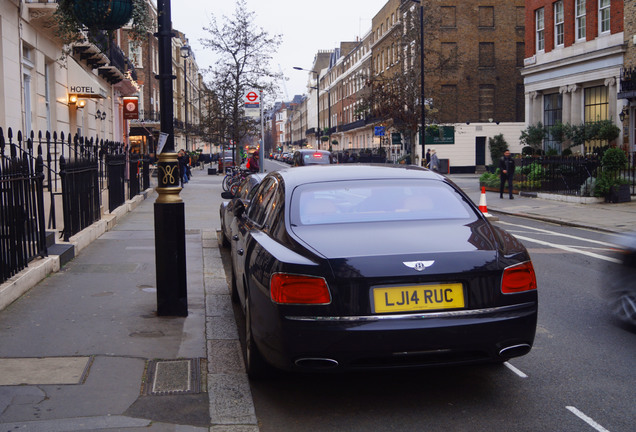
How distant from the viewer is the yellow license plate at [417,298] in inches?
161

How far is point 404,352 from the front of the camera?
13.3 feet

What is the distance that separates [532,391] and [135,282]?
5.03 meters

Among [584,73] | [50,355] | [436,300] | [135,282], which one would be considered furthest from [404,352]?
[584,73]

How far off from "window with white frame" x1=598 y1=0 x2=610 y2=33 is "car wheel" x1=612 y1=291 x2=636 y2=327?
26.3 meters

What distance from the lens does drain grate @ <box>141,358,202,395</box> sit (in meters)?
4.62

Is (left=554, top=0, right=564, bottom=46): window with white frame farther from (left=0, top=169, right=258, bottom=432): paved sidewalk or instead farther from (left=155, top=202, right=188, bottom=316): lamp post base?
(left=155, top=202, right=188, bottom=316): lamp post base

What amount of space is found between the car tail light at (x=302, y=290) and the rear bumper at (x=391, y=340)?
4.3 inches

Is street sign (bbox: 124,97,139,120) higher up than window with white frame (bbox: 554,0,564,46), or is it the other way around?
window with white frame (bbox: 554,0,564,46)

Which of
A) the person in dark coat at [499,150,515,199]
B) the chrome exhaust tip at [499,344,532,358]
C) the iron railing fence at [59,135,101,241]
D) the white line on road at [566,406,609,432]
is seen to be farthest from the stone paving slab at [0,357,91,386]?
the person in dark coat at [499,150,515,199]

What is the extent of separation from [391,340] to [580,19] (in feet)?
103

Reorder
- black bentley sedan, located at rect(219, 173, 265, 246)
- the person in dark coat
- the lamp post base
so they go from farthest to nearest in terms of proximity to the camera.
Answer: the person in dark coat < black bentley sedan, located at rect(219, 173, 265, 246) < the lamp post base

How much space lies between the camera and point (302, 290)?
410 cm

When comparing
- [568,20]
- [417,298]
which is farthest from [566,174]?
[417,298]

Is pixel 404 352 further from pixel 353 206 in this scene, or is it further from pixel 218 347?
pixel 218 347
